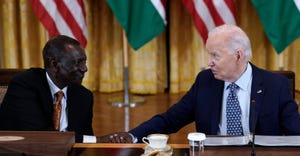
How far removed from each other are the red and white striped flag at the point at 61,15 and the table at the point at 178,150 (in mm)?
2926

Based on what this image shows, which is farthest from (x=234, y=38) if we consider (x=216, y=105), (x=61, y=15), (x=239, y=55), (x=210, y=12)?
(x=61, y=15)

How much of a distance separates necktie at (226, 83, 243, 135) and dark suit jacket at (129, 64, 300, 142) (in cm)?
5

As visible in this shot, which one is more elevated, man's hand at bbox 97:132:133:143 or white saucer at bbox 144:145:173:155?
white saucer at bbox 144:145:173:155

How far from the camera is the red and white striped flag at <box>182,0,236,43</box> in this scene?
187 inches

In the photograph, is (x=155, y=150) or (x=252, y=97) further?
(x=252, y=97)

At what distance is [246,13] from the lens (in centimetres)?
548

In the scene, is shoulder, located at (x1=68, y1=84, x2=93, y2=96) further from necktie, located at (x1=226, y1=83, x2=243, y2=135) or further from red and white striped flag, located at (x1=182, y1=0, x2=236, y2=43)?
red and white striped flag, located at (x1=182, y1=0, x2=236, y2=43)

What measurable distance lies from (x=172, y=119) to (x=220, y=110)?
0.80 feet

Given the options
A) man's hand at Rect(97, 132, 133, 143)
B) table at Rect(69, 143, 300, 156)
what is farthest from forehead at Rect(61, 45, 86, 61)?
table at Rect(69, 143, 300, 156)

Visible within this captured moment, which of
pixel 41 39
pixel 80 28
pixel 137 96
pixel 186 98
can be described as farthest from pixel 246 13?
pixel 186 98

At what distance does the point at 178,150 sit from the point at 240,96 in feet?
2.06

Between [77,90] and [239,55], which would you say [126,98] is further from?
[239,55]

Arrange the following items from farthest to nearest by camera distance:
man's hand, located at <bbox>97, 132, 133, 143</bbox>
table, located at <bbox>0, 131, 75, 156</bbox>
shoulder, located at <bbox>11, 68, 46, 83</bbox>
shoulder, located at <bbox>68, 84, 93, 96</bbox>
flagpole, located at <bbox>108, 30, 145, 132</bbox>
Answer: flagpole, located at <bbox>108, 30, 145, 132</bbox> → shoulder, located at <bbox>68, 84, 93, 96</bbox> → shoulder, located at <bbox>11, 68, 46, 83</bbox> → man's hand, located at <bbox>97, 132, 133, 143</bbox> → table, located at <bbox>0, 131, 75, 156</bbox>

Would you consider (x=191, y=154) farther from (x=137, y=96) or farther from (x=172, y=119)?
(x=137, y=96)
